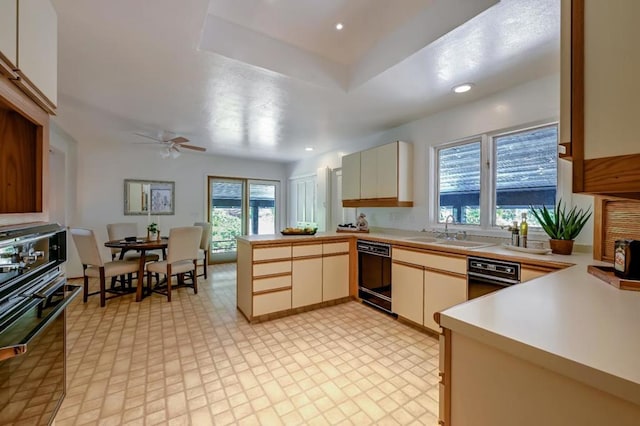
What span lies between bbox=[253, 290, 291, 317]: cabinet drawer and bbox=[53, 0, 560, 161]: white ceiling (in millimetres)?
2117

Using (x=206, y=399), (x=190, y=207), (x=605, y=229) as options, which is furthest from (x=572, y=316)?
(x=190, y=207)

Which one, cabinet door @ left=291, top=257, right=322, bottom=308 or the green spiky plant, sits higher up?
the green spiky plant

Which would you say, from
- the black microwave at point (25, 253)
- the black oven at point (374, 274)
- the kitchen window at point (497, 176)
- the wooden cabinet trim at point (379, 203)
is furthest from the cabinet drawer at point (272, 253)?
the kitchen window at point (497, 176)

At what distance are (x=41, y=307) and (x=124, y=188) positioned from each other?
4.83m

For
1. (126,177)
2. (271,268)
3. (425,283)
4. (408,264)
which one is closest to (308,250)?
(271,268)

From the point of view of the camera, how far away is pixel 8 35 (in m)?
0.91

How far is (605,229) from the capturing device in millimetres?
1771

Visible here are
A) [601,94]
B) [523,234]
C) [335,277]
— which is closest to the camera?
[601,94]

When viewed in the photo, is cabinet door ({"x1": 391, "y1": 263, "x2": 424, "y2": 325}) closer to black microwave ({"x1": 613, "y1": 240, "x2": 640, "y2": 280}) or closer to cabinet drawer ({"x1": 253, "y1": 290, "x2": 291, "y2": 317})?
cabinet drawer ({"x1": 253, "y1": 290, "x2": 291, "y2": 317})

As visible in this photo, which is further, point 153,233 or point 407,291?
point 153,233

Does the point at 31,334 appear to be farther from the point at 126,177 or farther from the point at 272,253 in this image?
the point at 126,177

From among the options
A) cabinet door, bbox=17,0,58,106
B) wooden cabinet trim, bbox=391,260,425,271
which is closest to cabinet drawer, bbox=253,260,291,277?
wooden cabinet trim, bbox=391,260,425,271

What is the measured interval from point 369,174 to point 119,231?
413cm

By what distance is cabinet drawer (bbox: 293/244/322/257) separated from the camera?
311 centimetres
